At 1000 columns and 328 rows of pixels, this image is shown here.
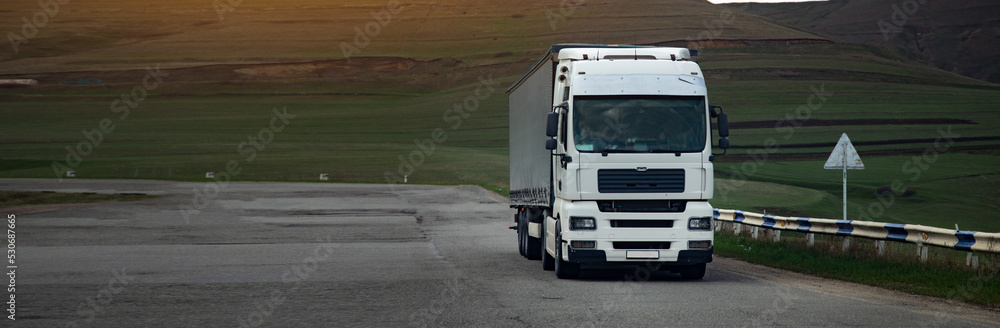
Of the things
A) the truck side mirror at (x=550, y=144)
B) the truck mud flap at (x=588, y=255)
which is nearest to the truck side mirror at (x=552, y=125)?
the truck side mirror at (x=550, y=144)

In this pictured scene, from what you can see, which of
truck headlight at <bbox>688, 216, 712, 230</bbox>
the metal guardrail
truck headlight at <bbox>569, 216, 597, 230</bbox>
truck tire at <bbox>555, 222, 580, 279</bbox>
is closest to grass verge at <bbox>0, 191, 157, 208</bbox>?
truck tire at <bbox>555, 222, 580, 279</bbox>

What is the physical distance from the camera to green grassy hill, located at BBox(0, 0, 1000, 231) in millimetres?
71375

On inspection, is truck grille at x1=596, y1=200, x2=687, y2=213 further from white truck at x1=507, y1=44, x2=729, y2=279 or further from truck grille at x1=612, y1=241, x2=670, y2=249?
truck grille at x1=612, y1=241, x2=670, y2=249

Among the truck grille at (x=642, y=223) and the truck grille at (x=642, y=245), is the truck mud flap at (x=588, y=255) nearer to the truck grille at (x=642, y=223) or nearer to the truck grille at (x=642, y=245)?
the truck grille at (x=642, y=245)

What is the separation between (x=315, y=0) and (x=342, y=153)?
356 feet

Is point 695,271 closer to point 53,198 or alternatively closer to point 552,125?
point 552,125

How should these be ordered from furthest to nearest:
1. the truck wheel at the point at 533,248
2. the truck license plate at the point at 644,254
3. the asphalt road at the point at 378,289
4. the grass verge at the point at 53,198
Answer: the grass verge at the point at 53,198, the truck wheel at the point at 533,248, the truck license plate at the point at 644,254, the asphalt road at the point at 378,289

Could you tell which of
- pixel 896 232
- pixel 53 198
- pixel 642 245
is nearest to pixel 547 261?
pixel 642 245

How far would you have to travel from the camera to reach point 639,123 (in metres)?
13.7

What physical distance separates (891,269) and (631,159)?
14.8 ft

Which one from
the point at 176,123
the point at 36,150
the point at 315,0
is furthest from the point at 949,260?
the point at 315,0

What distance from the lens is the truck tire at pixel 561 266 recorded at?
13.8 metres

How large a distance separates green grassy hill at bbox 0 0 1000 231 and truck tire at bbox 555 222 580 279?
28957mm

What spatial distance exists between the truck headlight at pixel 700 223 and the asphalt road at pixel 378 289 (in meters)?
0.79
